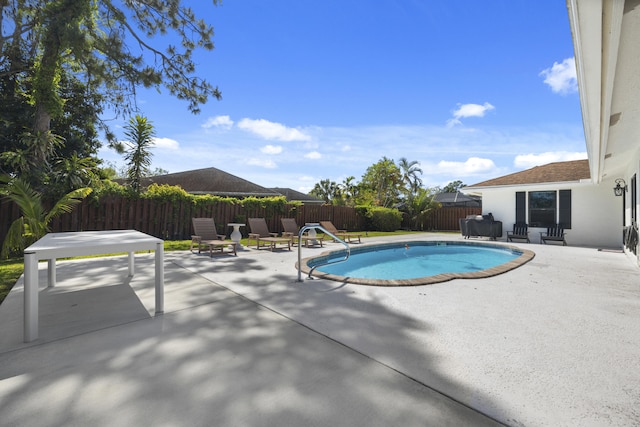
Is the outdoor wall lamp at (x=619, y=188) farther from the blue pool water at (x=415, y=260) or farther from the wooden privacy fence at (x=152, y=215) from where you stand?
the wooden privacy fence at (x=152, y=215)

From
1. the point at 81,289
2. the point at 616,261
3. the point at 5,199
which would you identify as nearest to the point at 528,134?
the point at 616,261

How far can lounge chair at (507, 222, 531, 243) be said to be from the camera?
44.7ft

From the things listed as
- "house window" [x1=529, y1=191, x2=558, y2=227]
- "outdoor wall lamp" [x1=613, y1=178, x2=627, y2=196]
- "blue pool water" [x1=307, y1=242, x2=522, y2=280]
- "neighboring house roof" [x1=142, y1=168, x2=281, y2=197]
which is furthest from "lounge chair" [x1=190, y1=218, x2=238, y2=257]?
"outdoor wall lamp" [x1=613, y1=178, x2=627, y2=196]

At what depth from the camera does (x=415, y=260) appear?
1009 centimetres

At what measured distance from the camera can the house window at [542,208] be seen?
1348 cm

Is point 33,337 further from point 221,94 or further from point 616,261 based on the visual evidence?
point 616,261

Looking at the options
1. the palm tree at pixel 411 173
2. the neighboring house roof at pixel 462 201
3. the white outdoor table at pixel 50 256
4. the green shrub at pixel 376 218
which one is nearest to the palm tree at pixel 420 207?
the green shrub at pixel 376 218

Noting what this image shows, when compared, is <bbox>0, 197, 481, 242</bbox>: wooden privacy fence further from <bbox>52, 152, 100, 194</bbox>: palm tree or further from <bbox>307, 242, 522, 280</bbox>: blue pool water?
<bbox>307, 242, 522, 280</bbox>: blue pool water

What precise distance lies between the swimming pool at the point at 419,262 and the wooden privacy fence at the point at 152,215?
5.97m

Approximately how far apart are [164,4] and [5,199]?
326 inches

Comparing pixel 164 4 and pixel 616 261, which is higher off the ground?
pixel 164 4

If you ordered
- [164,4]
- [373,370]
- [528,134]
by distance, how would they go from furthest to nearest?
[528,134], [164,4], [373,370]

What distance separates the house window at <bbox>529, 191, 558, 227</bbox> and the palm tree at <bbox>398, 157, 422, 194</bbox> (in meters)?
21.2

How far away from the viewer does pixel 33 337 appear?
2.89 metres
